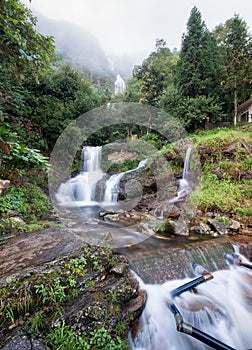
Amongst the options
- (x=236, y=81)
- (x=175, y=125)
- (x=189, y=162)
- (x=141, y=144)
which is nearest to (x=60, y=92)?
(x=141, y=144)

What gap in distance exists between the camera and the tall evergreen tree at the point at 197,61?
12.8 m

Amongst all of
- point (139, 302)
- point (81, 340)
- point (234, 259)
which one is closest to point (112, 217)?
point (234, 259)

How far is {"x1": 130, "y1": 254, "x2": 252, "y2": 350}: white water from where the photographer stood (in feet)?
7.13

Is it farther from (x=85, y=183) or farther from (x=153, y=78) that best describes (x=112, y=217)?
(x=153, y=78)

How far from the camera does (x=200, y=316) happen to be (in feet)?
7.94

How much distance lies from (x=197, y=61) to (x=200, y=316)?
1526 cm

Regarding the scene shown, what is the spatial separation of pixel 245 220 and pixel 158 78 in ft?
47.4

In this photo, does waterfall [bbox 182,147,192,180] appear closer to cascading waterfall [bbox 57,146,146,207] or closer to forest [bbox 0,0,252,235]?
cascading waterfall [bbox 57,146,146,207]

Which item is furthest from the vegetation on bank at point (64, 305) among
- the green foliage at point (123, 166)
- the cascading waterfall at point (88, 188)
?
the green foliage at point (123, 166)

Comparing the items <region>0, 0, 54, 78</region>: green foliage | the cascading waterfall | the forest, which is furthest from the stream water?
the forest

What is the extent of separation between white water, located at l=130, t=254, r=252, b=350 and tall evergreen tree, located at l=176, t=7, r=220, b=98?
13.1 meters

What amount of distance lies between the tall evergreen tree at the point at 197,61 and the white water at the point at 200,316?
1315 centimetres

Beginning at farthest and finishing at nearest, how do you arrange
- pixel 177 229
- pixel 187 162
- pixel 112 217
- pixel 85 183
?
1. pixel 85 183
2. pixel 187 162
3. pixel 112 217
4. pixel 177 229

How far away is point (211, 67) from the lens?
12.8 metres
